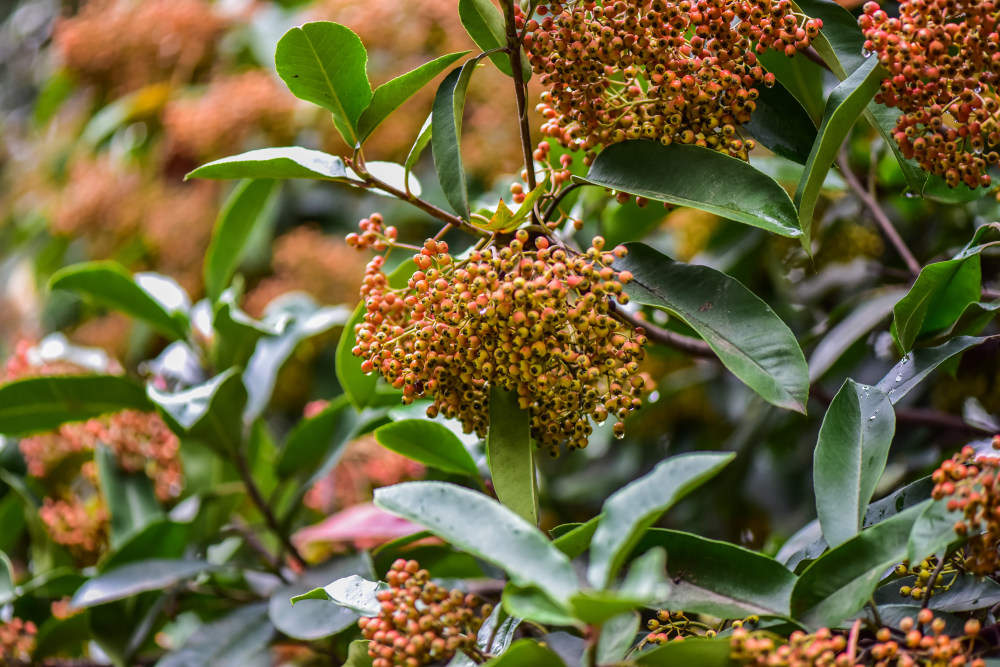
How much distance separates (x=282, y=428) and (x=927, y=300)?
1.87 meters

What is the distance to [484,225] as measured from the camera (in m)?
0.92

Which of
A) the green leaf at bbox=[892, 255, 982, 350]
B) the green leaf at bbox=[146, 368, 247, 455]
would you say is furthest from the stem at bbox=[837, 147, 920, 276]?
the green leaf at bbox=[146, 368, 247, 455]

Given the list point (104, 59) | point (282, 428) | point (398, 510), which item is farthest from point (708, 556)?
point (104, 59)

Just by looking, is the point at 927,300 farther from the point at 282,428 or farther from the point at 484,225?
the point at 282,428

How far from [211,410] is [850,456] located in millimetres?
935

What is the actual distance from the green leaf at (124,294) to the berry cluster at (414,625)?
32.8 inches

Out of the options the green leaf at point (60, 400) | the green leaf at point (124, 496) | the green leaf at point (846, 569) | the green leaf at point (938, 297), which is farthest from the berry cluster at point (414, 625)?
the green leaf at point (124, 496)

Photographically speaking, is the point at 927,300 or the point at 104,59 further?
the point at 104,59

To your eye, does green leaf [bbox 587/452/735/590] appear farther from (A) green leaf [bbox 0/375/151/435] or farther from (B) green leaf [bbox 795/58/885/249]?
(A) green leaf [bbox 0/375/151/435]

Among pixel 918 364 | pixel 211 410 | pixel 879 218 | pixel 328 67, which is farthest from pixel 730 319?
pixel 211 410

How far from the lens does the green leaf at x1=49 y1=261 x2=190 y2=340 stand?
139 cm

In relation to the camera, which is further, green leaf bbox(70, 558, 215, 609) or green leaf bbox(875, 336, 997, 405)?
green leaf bbox(70, 558, 215, 609)

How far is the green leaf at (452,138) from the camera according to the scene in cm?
91

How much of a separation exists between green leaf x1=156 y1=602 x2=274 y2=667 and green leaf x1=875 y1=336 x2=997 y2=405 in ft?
2.94
